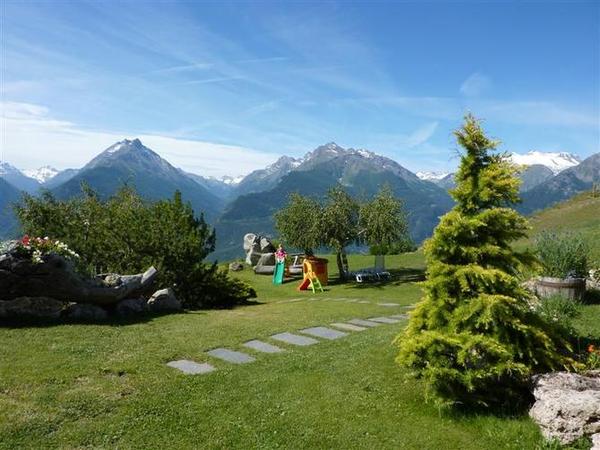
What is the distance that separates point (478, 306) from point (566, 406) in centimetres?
170

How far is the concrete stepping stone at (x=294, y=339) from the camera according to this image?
1147cm

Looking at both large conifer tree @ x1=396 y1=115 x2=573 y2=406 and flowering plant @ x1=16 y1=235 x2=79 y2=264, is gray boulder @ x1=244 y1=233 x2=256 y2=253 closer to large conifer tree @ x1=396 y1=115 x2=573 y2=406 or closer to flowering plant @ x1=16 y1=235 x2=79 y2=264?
flowering plant @ x1=16 y1=235 x2=79 y2=264

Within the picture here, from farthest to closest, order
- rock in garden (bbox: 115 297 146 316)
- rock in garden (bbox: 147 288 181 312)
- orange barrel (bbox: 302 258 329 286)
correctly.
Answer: orange barrel (bbox: 302 258 329 286), rock in garden (bbox: 147 288 181 312), rock in garden (bbox: 115 297 146 316)

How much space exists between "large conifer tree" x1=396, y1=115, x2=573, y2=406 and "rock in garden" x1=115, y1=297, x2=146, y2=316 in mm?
10128

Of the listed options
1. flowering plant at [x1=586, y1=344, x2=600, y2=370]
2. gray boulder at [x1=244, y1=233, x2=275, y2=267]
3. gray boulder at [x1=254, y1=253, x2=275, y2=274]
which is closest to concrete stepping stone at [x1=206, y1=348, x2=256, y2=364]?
flowering plant at [x1=586, y1=344, x2=600, y2=370]

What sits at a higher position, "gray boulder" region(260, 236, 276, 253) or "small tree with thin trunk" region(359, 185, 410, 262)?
"small tree with thin trunk" region(359, 185, 410, 262)

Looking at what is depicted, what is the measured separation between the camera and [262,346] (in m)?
11.1

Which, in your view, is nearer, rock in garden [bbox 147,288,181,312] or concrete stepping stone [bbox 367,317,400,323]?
concrete stepping stone [bbox 367,317,400,323]

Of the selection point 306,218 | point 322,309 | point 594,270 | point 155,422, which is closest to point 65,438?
point 155,422

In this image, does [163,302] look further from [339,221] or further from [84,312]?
[339,221]

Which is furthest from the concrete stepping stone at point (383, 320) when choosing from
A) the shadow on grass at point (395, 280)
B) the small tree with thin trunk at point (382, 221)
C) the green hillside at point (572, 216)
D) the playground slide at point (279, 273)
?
the playground slide at point (279, 273)

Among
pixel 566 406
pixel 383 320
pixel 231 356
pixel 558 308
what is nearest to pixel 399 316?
pixel 383 320

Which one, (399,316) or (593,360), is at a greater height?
(593,360)

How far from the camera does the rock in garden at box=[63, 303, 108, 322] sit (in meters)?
13.5
